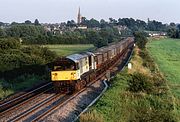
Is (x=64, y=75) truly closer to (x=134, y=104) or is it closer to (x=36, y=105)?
(x=36, y=105)

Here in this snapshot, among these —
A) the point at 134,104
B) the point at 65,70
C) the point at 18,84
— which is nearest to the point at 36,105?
the point at 65,70

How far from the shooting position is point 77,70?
27391 millimetres

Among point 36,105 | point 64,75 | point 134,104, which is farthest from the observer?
point 64,75

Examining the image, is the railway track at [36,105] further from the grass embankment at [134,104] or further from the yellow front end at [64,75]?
the grass embankment at [134,104]

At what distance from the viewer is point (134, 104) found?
21750mm

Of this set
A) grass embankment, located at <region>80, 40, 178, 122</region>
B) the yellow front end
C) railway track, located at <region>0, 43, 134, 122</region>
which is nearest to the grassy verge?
railway track, located at <region>0, 43, 134, 122</region>

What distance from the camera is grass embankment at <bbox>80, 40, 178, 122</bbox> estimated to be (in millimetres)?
18891

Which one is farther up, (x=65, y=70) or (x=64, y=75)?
(x=65, y=70)

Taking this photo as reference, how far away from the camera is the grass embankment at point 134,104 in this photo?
62.0ft

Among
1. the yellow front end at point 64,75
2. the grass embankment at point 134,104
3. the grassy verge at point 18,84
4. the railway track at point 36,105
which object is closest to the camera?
the grass embankment at point 134,104

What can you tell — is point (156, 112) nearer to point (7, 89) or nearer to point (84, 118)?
point (84, 118)

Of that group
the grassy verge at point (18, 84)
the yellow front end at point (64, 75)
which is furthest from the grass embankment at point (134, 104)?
the grassy verge at point (18, 84)

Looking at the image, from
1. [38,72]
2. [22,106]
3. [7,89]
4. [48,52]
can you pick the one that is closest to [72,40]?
[48,52]

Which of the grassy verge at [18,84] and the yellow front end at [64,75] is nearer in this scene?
the yellow front end at [64,75]
